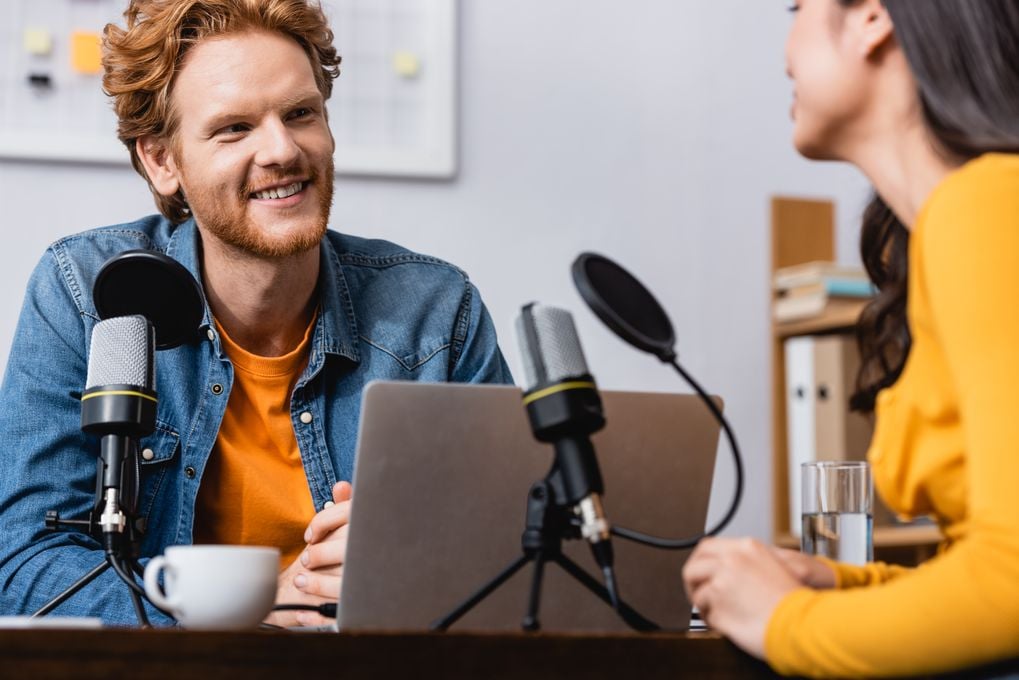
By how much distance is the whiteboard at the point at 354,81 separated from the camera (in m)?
2.33

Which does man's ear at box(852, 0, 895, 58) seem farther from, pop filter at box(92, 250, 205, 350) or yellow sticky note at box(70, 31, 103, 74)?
yellow sticky note at box(70, 31, 103, 74)

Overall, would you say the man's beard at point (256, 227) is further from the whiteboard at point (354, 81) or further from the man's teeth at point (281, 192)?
the whiteboard at point (354, 81)

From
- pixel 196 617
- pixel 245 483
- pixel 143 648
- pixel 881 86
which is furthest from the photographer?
pixel 245 483

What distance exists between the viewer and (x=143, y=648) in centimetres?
71

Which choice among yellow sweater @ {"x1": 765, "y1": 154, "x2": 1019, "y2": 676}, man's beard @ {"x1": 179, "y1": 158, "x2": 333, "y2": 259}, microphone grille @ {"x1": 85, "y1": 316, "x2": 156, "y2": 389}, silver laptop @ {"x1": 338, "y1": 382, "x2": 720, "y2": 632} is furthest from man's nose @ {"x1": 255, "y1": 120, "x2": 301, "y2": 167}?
yellow sweater @ {"x1": 765, "y1": 154, "x2": 1019, "y2": 676}

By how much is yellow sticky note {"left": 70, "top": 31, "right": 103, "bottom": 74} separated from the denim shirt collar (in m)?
0.76

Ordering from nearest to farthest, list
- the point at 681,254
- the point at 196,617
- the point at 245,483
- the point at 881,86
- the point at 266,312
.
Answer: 1. the point at 196,617
2. the point at 881,86
3. the point at 245,483
4. the point at 266,312
5. the point at 681,254

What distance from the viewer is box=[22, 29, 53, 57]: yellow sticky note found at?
233 cm

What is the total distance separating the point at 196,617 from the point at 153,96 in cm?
109

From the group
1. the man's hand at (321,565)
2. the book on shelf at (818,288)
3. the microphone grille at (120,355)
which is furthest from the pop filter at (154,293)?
the book on shelf at (818,288)

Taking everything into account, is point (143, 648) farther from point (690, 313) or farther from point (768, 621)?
point (690, 313)

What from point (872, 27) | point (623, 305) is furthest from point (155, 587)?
point (872, 27)

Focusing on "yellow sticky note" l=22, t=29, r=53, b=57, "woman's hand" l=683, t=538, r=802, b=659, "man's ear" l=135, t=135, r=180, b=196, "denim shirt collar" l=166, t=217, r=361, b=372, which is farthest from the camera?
"yellow sticky note" l=22, t=29, r=53, b=57

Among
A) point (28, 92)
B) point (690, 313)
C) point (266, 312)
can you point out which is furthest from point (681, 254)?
point (28, 92)
